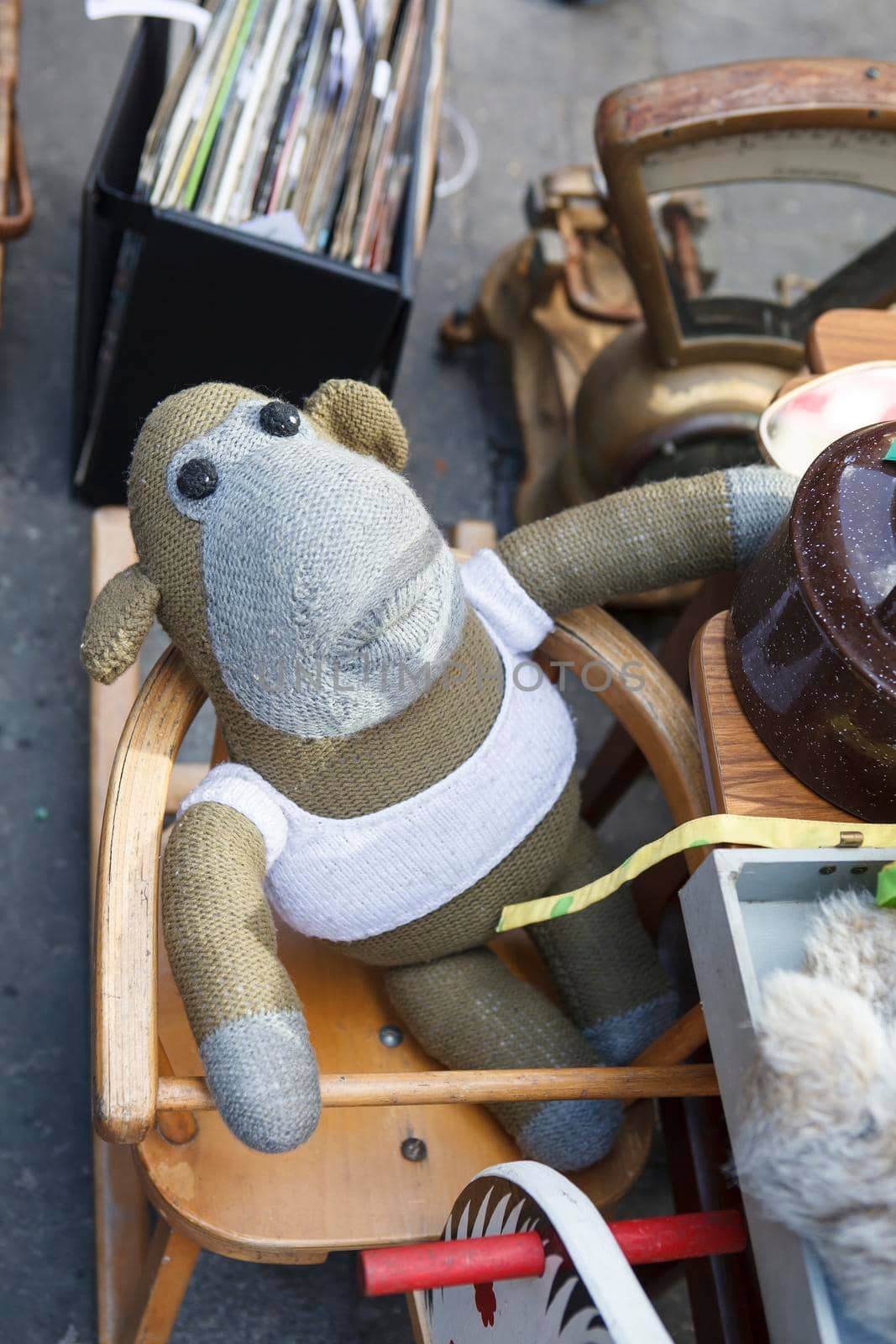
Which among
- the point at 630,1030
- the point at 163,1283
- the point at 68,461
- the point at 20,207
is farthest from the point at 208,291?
the point at 163,1283

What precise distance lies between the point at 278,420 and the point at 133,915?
374 millimetres

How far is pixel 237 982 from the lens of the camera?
0.82m

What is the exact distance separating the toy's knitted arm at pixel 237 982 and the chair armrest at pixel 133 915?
0.03 meters

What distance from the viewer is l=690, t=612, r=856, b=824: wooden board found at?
85 cm

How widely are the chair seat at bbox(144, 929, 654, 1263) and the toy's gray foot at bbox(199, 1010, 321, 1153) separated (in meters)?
0.18

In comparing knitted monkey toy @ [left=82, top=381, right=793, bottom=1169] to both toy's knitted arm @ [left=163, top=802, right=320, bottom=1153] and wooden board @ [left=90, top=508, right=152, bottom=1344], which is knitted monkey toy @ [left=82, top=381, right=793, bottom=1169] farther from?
wooden board @ [left=90, top=508, right=152, bottom=1344]

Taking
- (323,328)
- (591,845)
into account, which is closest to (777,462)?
(591,845)

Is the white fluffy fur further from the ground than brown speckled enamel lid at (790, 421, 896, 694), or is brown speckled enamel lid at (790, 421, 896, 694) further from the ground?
brown speckled enamel lid at (790, 421, 896, 694)

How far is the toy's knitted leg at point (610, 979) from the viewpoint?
109 cm

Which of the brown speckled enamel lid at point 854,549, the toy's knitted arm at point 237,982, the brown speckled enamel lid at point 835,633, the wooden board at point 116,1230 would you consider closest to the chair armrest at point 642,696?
the brown speckled enamel lid at point 835,633

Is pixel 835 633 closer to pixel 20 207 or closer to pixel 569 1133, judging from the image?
pixel 569 1133

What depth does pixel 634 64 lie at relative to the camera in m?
2.56

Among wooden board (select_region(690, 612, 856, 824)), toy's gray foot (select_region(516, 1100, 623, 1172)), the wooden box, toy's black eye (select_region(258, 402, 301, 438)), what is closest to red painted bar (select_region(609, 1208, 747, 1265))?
the wooden box

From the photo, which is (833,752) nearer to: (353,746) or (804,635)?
(804,635)
